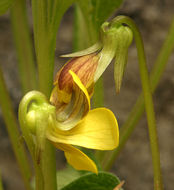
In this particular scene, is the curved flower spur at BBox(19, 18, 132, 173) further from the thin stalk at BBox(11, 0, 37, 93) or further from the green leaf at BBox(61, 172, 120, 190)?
the thin stalk at BBox(11, 0, 37, 93)

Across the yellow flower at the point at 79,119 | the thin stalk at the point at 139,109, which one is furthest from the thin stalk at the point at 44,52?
the thin stalk at the point at 139,109

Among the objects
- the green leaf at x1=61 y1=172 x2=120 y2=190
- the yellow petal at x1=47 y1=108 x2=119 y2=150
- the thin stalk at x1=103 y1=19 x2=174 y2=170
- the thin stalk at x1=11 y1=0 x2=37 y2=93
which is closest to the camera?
the yellow petal at x1=47 y1=108 x2=119 y2=150

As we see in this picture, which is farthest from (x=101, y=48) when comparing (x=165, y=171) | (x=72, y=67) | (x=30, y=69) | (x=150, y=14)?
(x=165, y=171)

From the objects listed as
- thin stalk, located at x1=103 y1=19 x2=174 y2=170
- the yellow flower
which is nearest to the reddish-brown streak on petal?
the yellow flower

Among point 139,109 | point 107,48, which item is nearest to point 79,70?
point 107,48

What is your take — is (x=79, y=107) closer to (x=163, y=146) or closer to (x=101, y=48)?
(x=101, y=48)

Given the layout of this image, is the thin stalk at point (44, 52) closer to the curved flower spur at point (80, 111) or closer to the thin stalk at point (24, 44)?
the curved flower spur at point (80, 111)
